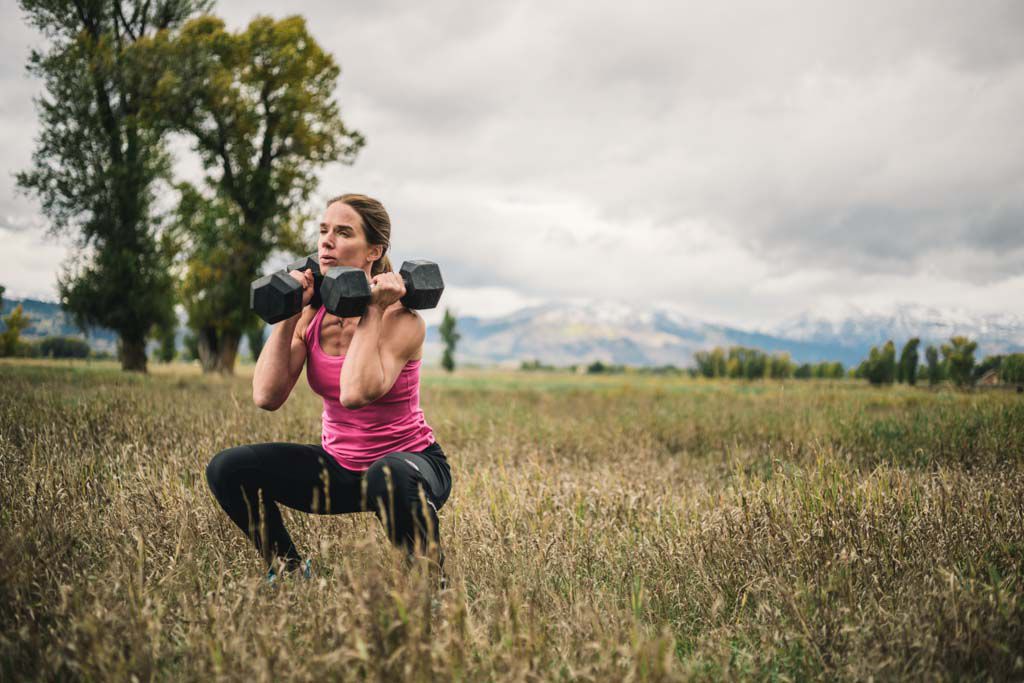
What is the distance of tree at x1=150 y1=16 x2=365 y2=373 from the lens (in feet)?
57.2

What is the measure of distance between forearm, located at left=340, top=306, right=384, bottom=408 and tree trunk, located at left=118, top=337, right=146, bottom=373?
669 inches

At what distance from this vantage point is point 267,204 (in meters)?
18.6

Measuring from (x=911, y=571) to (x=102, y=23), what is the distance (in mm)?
21982

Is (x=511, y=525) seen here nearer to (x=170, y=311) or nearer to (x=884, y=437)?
(x=884, y=437)

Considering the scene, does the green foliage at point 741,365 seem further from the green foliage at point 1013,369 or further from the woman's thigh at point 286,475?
the woman's thigh at point 286,475

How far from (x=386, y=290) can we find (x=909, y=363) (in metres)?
15.9

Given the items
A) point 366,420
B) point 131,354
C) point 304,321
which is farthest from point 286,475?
point 131,354

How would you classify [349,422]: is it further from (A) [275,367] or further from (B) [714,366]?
(B) [714,366]

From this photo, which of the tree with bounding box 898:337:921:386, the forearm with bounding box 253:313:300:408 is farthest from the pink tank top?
the tree with bounding box 898:337:921:386

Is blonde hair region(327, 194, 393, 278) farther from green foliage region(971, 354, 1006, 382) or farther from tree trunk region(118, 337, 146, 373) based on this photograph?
tree trunk region(118, 337, 146, 373)

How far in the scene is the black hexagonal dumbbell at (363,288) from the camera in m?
2.28

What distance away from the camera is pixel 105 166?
14.9 meters

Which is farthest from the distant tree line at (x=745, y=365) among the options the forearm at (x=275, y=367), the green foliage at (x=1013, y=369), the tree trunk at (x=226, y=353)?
the forearm at (x=275, y=367)

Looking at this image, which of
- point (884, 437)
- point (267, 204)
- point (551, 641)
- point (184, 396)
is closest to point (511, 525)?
point (551, 641)
